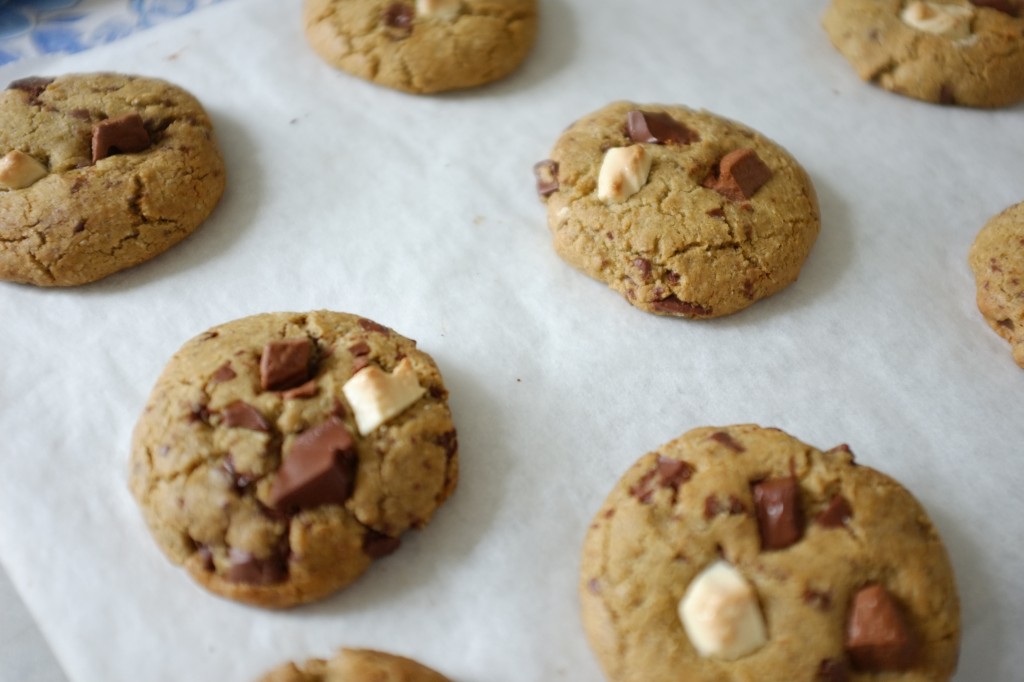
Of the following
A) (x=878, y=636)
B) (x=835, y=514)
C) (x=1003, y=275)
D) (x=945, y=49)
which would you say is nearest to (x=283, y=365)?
(x=835, y=514)

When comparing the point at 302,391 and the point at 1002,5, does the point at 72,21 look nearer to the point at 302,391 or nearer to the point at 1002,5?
the point at 302,391

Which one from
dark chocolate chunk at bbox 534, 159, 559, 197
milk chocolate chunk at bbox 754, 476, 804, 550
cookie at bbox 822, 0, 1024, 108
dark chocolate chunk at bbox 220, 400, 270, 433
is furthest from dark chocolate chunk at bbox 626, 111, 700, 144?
dark chocolate chunk at bbox 220, 400, 270, 433

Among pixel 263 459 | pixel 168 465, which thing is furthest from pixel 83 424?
pixel 263 459

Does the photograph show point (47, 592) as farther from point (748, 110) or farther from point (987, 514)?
point (748, 110)

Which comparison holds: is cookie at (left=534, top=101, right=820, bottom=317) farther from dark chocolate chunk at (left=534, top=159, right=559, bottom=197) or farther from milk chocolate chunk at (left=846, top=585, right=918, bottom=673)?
milk chocolate chunk at (left=846, top=585, right=918, bottom=673)

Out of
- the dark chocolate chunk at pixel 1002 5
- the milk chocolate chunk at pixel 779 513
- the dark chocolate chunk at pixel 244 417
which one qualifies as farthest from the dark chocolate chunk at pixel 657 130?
the dark chocolate chunk at pixel 244 417

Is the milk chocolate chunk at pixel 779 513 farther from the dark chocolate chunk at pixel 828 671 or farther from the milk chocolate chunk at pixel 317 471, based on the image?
the milk chocolate chunk at pixel 317 471

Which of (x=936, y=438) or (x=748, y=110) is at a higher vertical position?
(x=748, y=110)
